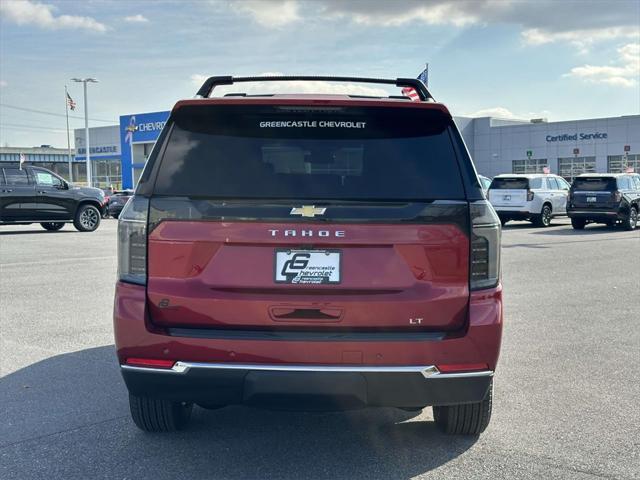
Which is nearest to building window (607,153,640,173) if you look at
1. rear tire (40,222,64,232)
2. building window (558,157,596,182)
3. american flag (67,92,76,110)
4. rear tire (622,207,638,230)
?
building window (558,157,596,182)

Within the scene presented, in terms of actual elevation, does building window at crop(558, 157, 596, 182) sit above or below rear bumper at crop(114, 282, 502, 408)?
above

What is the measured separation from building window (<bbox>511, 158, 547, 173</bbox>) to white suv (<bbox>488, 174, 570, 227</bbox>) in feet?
136

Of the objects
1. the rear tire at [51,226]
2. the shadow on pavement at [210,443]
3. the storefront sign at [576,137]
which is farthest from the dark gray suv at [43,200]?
the storefront sign at [576,137]

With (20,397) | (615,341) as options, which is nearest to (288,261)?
(20,397)

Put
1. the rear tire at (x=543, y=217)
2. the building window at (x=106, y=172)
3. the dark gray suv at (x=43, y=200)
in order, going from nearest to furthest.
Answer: the dark gray suv at (x=43, y=200)
the rear tire at (x=543, y=217)
the building window at (x=106, y=172)

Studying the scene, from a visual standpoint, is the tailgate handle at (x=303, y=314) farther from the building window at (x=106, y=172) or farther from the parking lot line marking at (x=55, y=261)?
the building window at (x=106, y=172)

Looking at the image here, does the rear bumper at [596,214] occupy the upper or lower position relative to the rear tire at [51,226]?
upper

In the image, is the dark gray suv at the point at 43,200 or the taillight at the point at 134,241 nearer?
the taillight at the point at 134,241

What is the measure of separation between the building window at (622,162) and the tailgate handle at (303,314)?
2359 inches

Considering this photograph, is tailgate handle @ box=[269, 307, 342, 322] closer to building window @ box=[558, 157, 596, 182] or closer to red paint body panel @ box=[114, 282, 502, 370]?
red paint body panel @ box=[114, 282, 502, 370]

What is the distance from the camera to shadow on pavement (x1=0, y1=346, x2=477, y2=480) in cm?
378

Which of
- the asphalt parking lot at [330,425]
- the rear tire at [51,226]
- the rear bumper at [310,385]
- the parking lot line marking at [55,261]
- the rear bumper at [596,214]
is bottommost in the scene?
the asphalt parking lot at [330,425]

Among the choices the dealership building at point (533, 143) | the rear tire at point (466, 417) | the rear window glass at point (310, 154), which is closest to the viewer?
the rear window glass at point (310, 154)

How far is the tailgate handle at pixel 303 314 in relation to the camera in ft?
11.3
